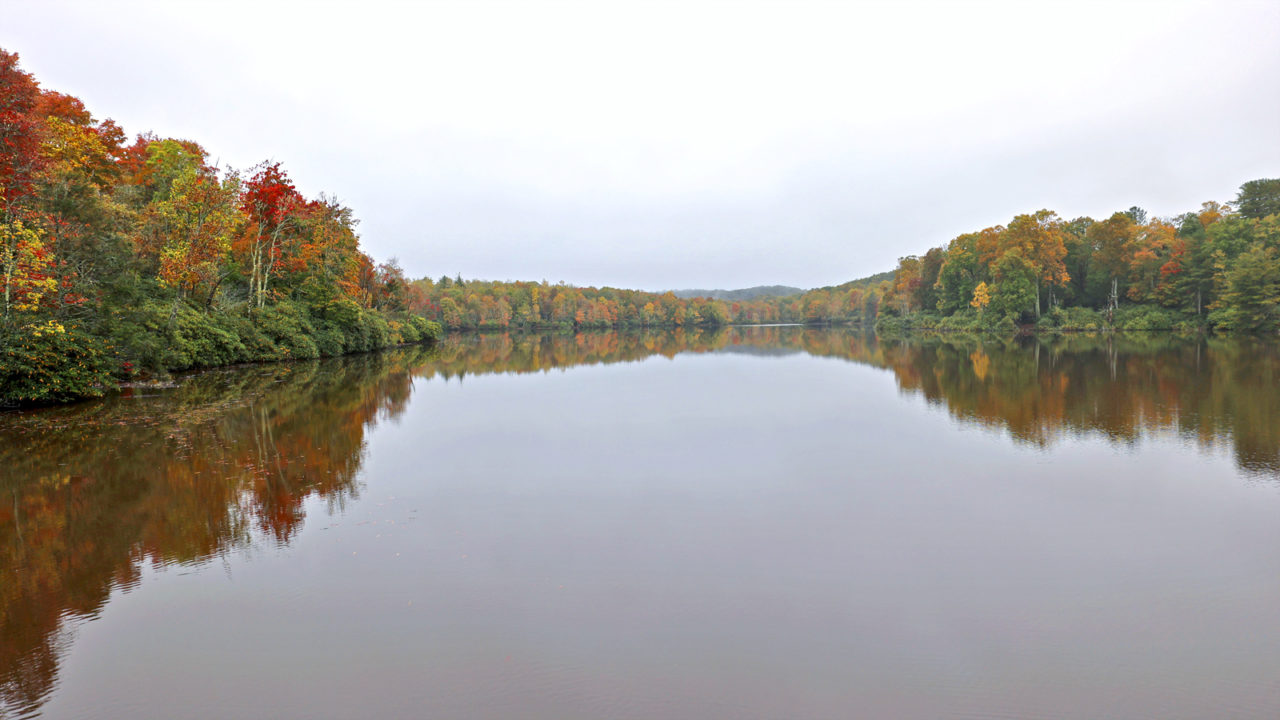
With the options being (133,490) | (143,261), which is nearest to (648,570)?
(133,490)

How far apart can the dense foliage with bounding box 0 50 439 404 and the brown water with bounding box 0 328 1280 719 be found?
319 centimetres

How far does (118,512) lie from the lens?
6.69m

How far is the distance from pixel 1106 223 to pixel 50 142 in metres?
69.9

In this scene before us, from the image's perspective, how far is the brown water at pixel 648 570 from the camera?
3516 millimetres

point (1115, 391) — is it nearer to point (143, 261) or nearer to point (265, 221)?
point (143, 261)

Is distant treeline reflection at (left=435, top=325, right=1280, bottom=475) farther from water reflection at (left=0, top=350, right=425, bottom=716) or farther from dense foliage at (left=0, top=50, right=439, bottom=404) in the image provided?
water reflection at (left=0, top=350, right=425, bottom=716)

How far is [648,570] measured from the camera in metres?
5.07

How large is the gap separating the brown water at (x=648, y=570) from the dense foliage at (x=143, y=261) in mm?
3189

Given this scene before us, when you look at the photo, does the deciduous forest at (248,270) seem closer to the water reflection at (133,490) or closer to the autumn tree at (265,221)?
the autumn tree at (265,221)

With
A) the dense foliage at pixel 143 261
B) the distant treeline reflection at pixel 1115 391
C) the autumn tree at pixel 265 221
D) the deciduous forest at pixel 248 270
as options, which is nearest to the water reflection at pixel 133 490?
the dense foliage at pixel 143 261

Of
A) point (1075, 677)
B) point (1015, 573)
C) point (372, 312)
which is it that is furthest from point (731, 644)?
point (372, 312)

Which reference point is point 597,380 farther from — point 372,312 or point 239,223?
point 372,312

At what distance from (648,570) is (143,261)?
Answer: 73.9 ft

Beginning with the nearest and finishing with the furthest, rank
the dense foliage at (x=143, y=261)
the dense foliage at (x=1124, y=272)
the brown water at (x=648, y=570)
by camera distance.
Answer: the brown water at (x=648, y=570), the dense foliage at (x=143, y=261), the dense foliage at (x=1124, y=272)
